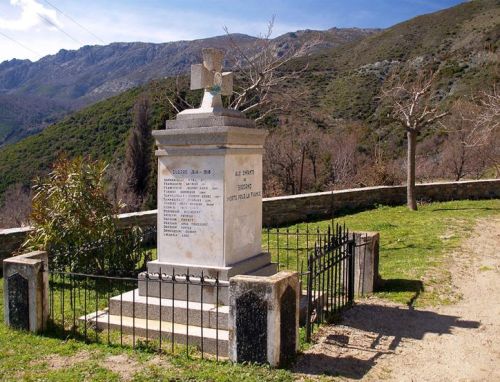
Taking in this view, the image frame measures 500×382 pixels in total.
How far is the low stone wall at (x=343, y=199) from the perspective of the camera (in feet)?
48.3

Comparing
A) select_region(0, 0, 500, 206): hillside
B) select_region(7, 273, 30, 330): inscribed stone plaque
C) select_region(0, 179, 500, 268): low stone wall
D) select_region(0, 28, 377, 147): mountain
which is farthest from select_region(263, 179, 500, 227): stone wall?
select_region(0, 28, 377, 147): mountain

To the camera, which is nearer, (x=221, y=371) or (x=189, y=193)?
(x=221, y=371)

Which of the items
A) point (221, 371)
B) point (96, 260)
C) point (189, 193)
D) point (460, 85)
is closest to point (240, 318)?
point (221, 371)

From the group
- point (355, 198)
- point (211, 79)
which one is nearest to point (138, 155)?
point (355, 198)

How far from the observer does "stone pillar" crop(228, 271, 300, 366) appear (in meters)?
4.95

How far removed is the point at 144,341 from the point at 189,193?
185 centimetres

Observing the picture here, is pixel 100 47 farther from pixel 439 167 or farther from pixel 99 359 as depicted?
pixel 99 359

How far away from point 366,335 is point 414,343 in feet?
1.73

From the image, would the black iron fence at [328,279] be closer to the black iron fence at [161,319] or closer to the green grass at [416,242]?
the green grass at [416,242]

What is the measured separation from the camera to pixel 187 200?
6574 millimetres

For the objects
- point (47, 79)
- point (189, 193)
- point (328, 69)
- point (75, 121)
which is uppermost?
point (47, 79)

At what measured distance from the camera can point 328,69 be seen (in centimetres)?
4419

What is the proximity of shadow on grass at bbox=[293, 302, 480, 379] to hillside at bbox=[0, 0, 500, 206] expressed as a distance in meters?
24.1

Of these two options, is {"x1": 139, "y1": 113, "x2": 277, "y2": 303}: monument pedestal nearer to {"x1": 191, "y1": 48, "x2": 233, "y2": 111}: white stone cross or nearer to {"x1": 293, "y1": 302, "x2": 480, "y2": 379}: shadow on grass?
{"x1": 191, "y1": 48, "x2": 233, "y2": 111}: white stone cross
